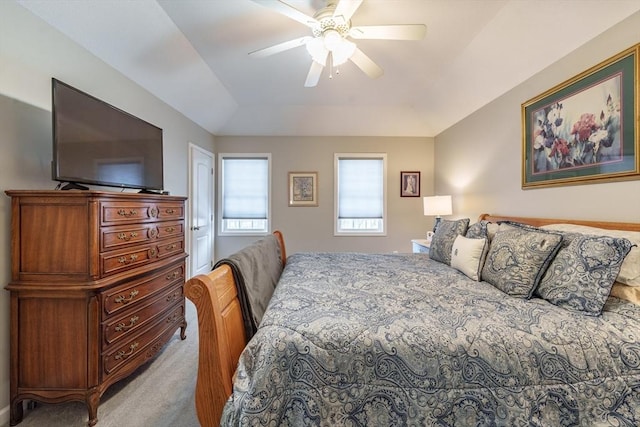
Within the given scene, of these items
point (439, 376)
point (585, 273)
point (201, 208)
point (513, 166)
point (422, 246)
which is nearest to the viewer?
point (439, 376)

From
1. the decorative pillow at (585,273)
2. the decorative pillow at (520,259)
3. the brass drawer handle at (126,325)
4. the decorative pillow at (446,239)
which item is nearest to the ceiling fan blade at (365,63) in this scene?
the decorative pillow at (446,239)

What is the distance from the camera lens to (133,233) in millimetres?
1796

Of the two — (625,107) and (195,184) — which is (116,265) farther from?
(625,107)

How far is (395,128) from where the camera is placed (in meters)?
4.42

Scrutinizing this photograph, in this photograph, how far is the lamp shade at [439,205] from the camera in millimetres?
3520

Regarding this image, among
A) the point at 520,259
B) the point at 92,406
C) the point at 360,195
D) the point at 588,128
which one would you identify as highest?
the point at 588,128

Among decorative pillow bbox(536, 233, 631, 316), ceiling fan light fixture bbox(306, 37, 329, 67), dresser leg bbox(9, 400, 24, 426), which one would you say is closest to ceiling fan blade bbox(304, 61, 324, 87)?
ceiling fan light fixture bbox(306, 37, 329, 67)

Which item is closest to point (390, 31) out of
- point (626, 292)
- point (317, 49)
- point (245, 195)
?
point (317, 49)

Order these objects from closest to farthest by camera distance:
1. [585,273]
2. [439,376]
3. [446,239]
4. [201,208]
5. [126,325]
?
[439,376]
[585,273]
[126,325]
[446,239]
[201,208]

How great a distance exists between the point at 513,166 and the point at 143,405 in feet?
11.9

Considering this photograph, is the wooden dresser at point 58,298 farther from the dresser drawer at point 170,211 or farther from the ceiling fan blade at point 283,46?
the ceiling fan blade at point 283,46

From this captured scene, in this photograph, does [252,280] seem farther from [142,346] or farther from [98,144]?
[98,144]

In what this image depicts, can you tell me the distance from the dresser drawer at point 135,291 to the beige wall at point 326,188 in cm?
238

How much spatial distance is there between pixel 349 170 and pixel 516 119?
253 centimetres
